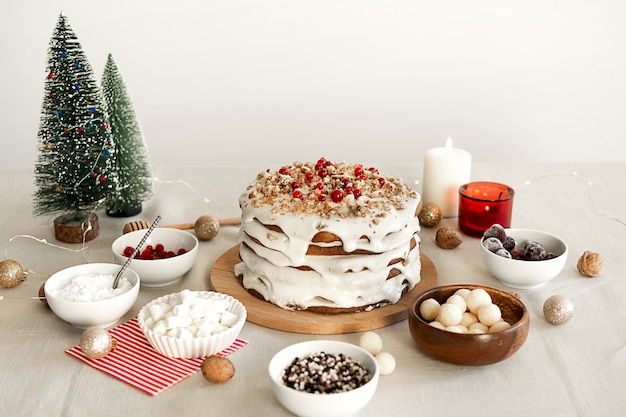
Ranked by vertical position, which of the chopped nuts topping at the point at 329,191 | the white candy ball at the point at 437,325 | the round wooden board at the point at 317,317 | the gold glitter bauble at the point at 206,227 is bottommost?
the round wooden board at the point at 317,317

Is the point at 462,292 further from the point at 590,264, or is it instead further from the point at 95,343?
the point at 95,343

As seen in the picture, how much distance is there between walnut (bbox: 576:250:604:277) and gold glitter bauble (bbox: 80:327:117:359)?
1015 mm

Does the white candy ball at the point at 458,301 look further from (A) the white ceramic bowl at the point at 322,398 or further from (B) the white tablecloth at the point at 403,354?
(A) the white ceramic bowl at the point at 322,398

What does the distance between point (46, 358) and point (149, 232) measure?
1.21 feet

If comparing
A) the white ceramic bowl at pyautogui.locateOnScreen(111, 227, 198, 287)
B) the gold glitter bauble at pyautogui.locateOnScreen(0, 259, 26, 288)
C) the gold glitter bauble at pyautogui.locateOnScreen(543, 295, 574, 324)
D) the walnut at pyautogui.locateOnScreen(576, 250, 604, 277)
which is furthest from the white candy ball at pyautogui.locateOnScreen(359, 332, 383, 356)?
the gold glitter bauble at pyautogui.locateOnScreen(0, 259, 26, 288)

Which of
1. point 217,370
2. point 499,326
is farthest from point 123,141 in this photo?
point 499,326

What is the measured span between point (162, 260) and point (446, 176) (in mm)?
820

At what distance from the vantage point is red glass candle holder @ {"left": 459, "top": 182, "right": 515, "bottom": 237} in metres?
1.91

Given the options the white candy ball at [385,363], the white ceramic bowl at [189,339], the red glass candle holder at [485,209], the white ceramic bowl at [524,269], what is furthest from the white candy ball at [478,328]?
the red glass candle holder at [485,209]

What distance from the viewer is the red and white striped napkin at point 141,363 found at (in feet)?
4.28

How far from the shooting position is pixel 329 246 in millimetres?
1494

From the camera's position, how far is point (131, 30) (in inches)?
117

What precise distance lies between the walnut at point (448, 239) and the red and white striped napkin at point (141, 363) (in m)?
0.63

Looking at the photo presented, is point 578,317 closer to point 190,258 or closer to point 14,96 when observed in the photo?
point 190,258
